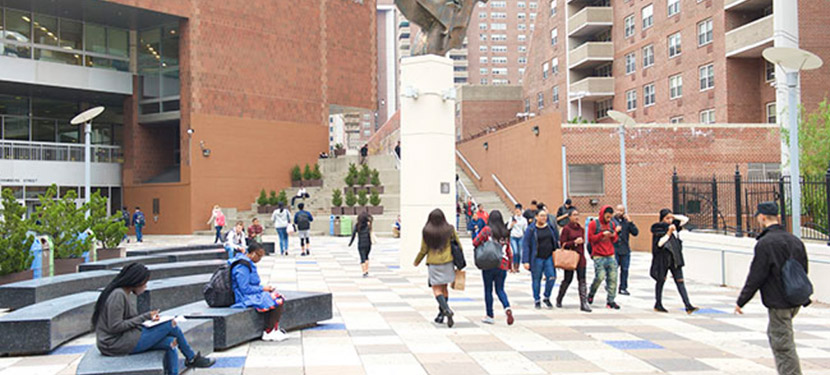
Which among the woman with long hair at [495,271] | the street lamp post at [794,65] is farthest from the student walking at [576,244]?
the street lamp post at [794,65]

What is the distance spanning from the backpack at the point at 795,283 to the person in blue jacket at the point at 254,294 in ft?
17.8

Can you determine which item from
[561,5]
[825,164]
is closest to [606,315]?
[825,164]

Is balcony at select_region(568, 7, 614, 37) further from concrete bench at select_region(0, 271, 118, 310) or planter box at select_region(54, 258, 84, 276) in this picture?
concrete bench at select_region(0, 271, 118, 310)

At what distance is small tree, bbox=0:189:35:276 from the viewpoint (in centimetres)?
1207

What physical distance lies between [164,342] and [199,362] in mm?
674

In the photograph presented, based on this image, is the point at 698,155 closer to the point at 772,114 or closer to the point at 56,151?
the point at 772,114

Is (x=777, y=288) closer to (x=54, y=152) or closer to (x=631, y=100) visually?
(x=54, y=152)

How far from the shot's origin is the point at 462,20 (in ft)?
58.3

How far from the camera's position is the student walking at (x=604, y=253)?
1067 centimetres

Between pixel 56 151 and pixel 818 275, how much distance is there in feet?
122

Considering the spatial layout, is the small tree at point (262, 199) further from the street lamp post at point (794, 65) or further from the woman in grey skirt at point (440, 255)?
the street lamp post at point (794, 65)

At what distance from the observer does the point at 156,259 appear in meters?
15.2

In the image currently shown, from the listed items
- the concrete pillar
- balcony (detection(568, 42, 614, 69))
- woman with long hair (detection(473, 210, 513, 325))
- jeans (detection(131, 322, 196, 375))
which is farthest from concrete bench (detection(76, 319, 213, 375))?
balcony (detection(568, 42, 614, 69))

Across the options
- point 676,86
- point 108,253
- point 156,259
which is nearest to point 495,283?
point 156,259
